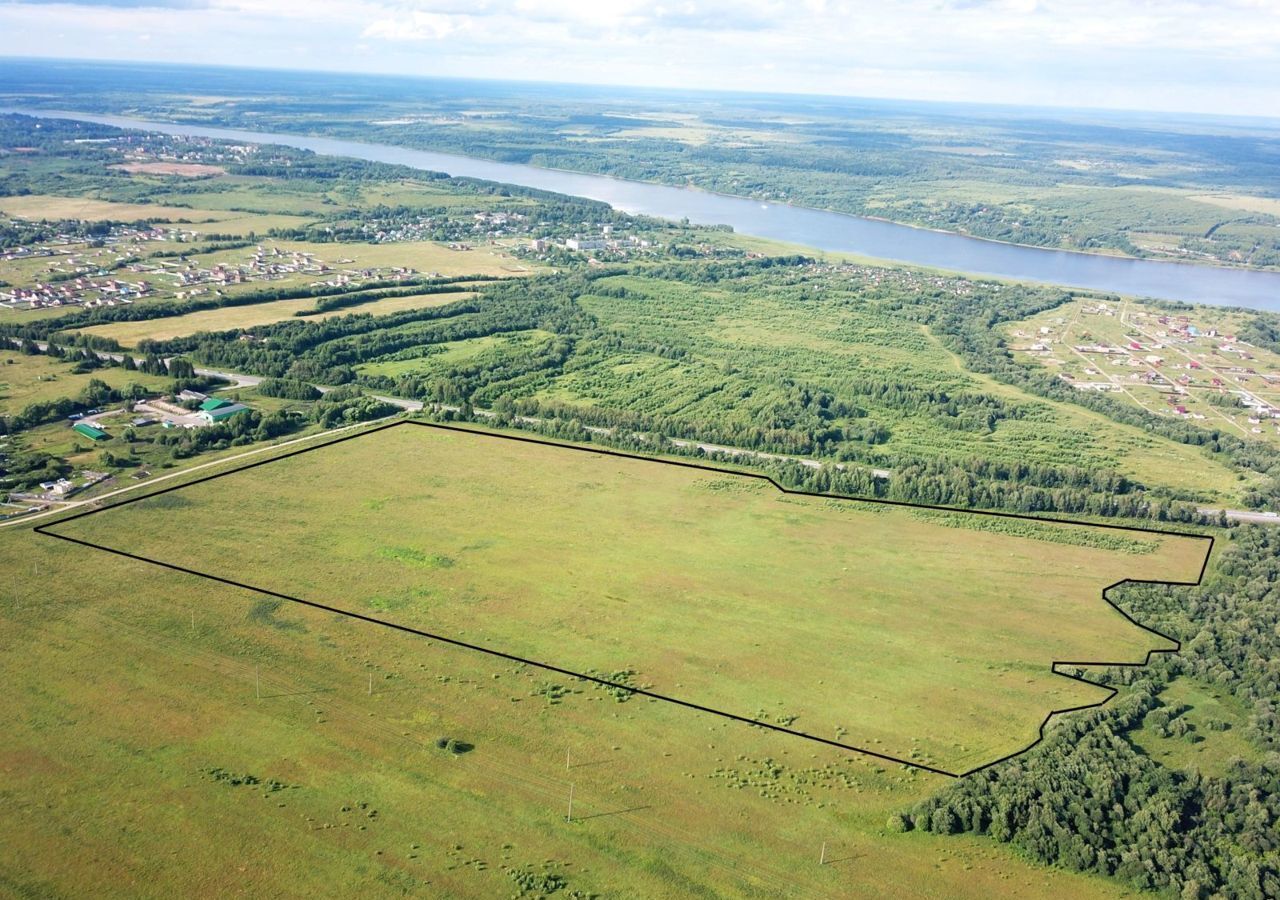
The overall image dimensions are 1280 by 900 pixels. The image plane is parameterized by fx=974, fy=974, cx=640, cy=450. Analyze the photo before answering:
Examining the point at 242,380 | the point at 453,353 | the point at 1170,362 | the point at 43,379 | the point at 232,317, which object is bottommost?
the point at 242,380

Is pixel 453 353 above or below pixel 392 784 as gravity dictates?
above

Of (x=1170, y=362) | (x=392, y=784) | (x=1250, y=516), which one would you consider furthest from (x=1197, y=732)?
(x=1170, y=362)

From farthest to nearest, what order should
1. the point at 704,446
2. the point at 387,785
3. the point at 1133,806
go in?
the point at 704,446
the point at 1133,806
the point at 387,785

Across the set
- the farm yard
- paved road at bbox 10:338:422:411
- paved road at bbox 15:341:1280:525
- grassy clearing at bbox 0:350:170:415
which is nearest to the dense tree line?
the farm yard

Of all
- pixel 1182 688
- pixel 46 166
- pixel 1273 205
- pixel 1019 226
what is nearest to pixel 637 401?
pixel 1182 688

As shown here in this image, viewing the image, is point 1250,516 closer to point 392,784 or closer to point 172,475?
point 392,784

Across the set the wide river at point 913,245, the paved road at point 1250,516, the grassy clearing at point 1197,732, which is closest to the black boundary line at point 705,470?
the grassy clearing at point 1197,732
